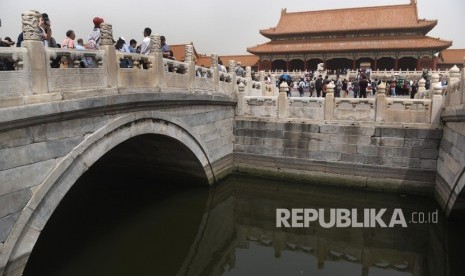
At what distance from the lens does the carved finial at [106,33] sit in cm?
602

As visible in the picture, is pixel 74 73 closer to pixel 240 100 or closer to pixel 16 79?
pixel 16 79

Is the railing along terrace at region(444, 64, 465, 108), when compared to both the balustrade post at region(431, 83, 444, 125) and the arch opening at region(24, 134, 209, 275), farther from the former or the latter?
the arch opening at region(24, 134, 209, 275)

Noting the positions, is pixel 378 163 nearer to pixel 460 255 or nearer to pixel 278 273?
pixel 460 255

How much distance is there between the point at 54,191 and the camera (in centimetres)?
513

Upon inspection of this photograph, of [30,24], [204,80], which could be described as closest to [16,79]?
[30,24]

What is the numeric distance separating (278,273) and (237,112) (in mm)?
5746

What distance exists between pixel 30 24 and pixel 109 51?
1475 millimetres

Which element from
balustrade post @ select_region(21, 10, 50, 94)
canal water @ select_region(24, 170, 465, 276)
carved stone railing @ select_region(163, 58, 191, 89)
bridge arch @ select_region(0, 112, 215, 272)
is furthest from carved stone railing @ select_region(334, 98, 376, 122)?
balustrade post @ select_region(21, 10, 50, 94)

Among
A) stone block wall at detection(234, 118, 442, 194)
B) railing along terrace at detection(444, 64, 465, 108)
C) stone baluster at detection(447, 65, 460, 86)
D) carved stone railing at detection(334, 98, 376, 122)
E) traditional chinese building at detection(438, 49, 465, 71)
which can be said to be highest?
traditional chinese building at detection(438, 49, 465, 71)

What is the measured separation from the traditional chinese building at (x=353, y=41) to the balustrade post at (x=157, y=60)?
25655 millimetres

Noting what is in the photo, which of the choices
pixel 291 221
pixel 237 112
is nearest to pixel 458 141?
pixel 291 221

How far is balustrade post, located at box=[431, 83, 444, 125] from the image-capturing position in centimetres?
923

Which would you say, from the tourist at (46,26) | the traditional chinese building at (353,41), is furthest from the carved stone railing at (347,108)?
the traditional chinese building at (353,41)

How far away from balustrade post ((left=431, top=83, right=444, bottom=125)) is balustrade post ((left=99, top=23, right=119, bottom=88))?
759cm
